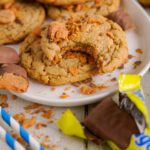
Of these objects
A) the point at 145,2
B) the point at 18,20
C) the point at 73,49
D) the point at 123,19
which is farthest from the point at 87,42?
the point at 145,2

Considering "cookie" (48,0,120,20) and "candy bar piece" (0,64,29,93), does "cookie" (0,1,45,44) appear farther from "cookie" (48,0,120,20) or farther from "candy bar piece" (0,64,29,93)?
"candy bar piece" (0,64,29,93)

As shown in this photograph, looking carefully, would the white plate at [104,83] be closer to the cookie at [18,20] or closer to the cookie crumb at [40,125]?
the cookie crumb at [40,125]

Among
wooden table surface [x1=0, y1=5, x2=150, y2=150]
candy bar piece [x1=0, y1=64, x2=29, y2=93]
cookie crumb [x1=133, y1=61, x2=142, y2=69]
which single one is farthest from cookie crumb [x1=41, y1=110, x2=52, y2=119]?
cookie crumb [x1=133, y1=61, x2=142, y2=69]

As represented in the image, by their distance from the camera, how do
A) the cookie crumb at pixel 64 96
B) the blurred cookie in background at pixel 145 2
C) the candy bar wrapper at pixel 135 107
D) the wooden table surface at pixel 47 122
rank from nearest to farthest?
1. the candy bar wrapper at pixel 135 107
2. the wooden table surface at pixel 47 122
3. the cookie crumb at pixel 64 96
4. the blurred cookie in background at pixel 145 2

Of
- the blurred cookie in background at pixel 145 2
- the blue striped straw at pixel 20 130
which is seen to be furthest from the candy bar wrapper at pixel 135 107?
the blurred cookie in background at pixel 145 2

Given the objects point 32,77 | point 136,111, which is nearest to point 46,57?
point 32,77

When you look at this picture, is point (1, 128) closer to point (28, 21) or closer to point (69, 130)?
point (69, 130)

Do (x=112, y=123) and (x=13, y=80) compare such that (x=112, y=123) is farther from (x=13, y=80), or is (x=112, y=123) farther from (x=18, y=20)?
(x=18, y=20)
